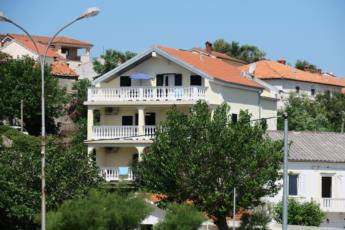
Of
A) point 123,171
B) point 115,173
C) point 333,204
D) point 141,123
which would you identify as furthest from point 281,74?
point 333,204

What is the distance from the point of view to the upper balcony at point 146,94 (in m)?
56.9

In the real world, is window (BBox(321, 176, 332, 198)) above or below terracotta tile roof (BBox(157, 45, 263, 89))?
below

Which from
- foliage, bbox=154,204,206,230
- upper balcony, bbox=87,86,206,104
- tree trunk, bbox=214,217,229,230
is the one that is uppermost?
upper balcony, bbox=87,86,206,104

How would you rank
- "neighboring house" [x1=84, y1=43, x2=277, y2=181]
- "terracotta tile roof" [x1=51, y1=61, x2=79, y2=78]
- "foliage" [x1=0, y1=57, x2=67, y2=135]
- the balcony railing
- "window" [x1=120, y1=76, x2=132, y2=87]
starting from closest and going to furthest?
the balcony railing < "neighboring house" [x1=84, y1=43, x2=277, y2=181] < "window" [x1=120, y1=76, x2=132, y2=87] < "foliage" [x1=0, y1=57, x2=67, y2=135] < "terracotta tile roof" [x1=51, y1=61, x2=79, y2=78]

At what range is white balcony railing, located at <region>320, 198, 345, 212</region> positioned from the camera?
48562mm

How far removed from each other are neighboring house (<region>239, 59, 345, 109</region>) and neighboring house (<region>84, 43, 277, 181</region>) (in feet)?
119

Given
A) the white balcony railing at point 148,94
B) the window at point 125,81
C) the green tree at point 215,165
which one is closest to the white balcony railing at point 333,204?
the green tree at point 215,165

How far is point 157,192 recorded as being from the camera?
4275 cm

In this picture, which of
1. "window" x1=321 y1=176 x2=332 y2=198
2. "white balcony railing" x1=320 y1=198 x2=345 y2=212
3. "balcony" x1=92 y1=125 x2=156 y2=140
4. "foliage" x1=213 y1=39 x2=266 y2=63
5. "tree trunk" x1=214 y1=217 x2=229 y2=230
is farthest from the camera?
"foliage" x1=213 y1=39 x2=266 y2=63

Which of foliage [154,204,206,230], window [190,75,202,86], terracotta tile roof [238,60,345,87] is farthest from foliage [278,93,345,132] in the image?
foliage [154,204,206,230]

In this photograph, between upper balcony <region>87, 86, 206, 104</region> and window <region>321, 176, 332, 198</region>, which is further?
upper balcony <region>87, 86, 206, 104</region>

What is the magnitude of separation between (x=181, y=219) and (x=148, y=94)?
2466 cm

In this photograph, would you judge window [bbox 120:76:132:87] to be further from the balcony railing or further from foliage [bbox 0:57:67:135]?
foliage [bbox 0:57:67:135]

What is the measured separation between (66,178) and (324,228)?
12.8 meters
